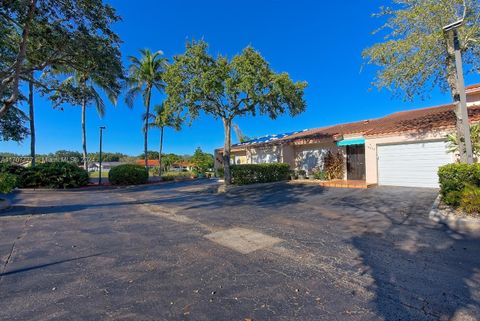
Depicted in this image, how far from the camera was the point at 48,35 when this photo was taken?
9.09 meters

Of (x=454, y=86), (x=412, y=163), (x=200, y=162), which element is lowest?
(x=412, y=163)

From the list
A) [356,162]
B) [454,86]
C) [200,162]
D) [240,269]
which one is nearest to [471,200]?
[454,86]

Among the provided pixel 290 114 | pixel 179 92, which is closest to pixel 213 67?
pixel 179 92

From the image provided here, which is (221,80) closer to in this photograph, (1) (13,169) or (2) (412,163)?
(2) (412,163)

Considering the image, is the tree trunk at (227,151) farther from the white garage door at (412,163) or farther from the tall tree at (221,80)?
the white garage door at (412,163)

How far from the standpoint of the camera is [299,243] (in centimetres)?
495

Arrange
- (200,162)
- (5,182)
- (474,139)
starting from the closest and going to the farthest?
(5,182), (474,139), (200,162)

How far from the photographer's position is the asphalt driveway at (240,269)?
9.05 feet

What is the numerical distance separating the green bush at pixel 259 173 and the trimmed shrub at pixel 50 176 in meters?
10.4

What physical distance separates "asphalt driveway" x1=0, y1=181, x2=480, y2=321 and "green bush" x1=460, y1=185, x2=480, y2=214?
0.94 meters

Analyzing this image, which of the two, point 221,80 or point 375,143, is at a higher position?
point 221,80

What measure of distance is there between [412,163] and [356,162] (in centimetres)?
367

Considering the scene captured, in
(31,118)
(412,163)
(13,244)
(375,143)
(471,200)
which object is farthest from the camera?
(31,118)

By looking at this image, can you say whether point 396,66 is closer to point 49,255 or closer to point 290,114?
point 290,114
